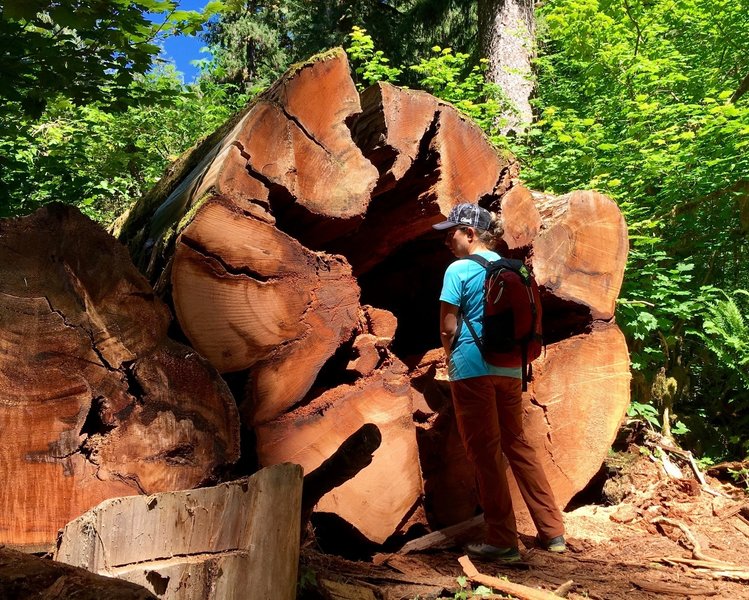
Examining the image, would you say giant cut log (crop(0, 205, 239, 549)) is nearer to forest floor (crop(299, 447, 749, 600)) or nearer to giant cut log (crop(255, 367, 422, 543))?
giant cut log (crop(255, 367, 422, 543))

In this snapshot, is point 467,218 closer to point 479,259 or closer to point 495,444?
point 479,259

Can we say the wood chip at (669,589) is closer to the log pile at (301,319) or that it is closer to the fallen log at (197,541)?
the log pile at (301,319)

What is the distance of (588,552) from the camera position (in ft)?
12.5

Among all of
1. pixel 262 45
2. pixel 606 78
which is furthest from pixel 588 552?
pixel 262 45

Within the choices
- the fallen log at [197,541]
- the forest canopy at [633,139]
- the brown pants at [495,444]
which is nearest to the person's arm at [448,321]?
the brown pants at [495,444]

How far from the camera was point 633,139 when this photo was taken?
20.8ft

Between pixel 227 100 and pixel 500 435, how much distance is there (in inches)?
393

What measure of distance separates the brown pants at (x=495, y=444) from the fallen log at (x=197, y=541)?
1398 mm

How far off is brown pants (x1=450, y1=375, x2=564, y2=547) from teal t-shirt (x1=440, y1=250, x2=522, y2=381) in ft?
0.15

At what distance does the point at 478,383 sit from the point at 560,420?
90cm

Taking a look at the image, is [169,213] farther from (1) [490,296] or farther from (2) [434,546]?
(2) [434,546]

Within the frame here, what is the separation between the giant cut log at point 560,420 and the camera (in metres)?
3.96

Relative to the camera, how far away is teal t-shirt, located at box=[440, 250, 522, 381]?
3.50 m

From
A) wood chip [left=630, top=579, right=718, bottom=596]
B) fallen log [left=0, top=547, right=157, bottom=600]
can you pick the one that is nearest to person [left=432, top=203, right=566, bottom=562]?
wood chip [left=630, top=579, right=718, bottom=596]
